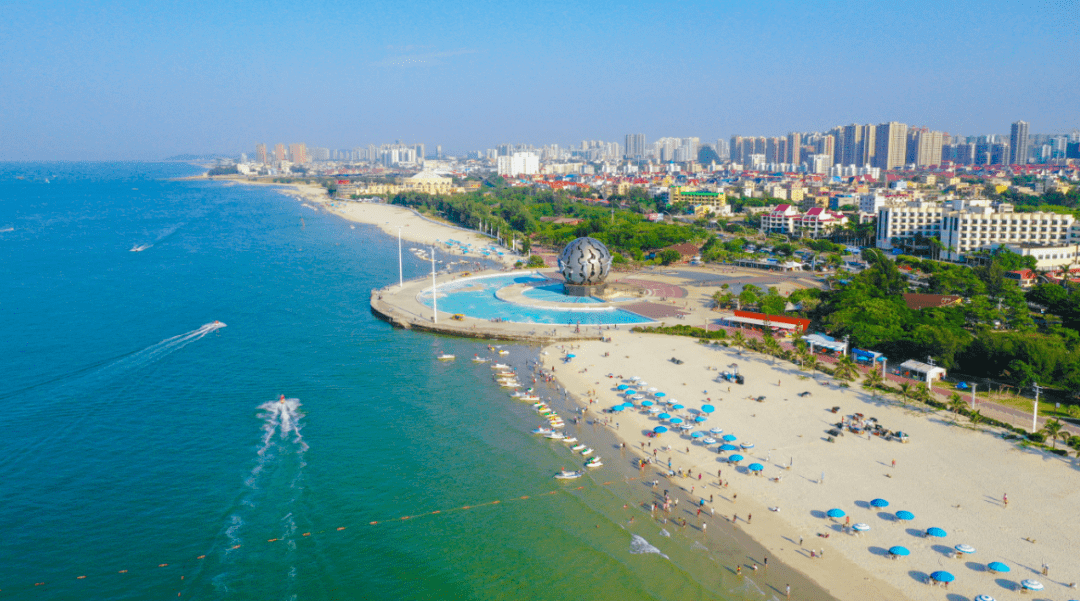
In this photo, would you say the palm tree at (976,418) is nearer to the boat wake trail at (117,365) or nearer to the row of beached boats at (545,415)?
the row of beached boats at (545,415)

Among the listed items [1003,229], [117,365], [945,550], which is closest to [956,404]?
[945,550]

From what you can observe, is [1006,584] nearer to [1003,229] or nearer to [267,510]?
[267,510]

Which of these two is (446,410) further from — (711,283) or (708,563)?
(711,283)

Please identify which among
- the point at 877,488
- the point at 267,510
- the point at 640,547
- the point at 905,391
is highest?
the point at 905,391

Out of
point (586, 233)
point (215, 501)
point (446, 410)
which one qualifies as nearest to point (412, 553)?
point (215, 501)

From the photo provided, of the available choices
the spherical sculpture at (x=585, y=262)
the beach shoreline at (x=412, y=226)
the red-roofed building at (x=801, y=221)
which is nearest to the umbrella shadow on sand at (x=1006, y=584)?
the spherical sculpture at (x=585, y=262)

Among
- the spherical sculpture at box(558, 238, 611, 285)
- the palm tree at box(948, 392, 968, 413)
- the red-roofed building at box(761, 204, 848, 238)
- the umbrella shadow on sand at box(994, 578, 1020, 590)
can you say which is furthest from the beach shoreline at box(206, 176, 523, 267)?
the umbrella shadow on sand at box(994, 578, 1020, 590)

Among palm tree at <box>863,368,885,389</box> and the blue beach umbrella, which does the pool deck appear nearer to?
palm tree at <box>863,368,885,389</box>
